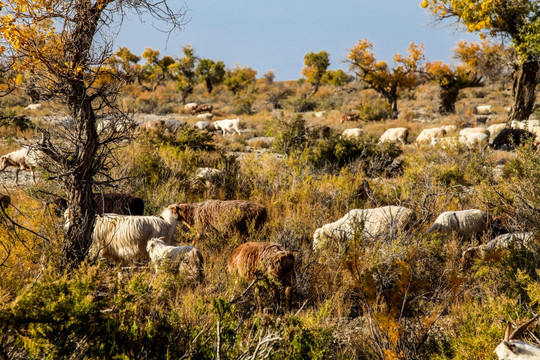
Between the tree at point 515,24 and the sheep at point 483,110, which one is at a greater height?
the tree at point 515,24

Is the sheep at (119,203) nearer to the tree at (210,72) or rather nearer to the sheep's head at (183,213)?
the sheep's head at (183,213)

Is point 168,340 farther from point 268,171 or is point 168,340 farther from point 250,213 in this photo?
point 268,171

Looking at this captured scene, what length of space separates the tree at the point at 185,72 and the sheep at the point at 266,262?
33002 mm

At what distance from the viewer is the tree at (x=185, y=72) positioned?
36406 millimetres

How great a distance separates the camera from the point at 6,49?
370 centimetres

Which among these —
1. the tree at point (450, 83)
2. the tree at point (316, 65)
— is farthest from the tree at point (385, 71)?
the tree at point (316, 65)

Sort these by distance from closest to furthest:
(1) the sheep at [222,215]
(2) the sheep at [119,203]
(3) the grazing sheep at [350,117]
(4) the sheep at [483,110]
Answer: (1) the sheep at [222,215]
(2) the sheep at [119,203]
(3) the grazing sheep at [350,117]
(4) the sheep at [483,110]

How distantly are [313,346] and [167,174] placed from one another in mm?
6813

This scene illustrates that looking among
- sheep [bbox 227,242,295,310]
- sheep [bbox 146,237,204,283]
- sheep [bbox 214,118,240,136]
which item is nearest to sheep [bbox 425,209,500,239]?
sheep [bbox 227,242,295,310]

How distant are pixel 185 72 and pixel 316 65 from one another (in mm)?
14257

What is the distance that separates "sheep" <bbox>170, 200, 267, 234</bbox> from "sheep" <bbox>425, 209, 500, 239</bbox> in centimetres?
286

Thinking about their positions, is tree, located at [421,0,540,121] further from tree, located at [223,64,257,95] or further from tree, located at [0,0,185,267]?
tree, located at [223,64,257,95]

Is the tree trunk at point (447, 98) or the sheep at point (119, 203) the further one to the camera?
the tree trunk at point (447, 98)

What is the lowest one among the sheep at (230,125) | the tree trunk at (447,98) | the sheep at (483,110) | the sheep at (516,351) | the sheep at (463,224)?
the sheep at (463,224)
